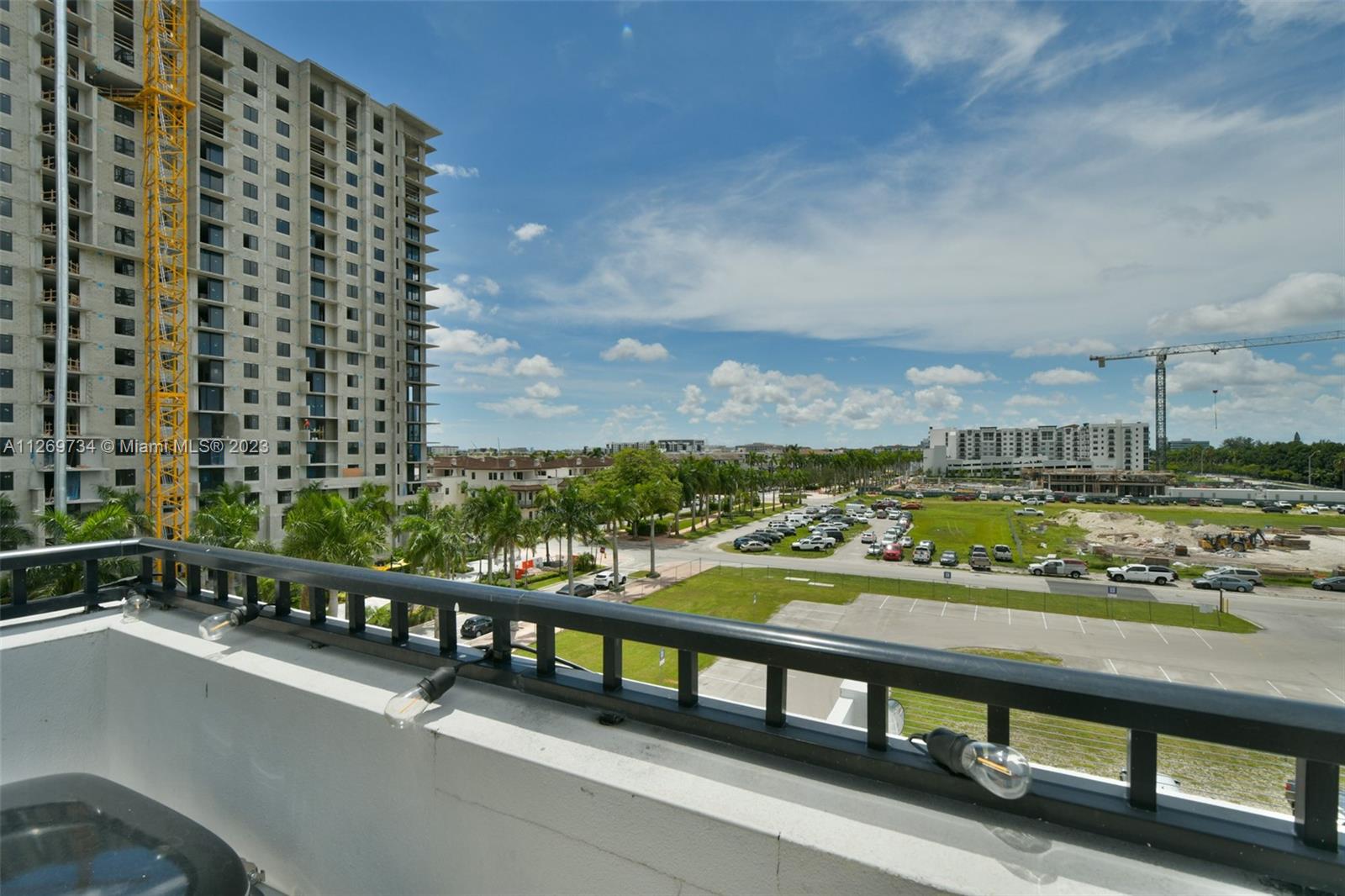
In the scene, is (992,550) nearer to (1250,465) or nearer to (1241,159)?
(1241,159)

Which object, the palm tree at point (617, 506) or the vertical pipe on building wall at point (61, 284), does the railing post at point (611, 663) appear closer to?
the palm tree at point (617, 506)

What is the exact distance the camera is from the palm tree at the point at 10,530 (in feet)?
51.9

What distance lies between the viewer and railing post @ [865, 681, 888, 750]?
3.07 feet

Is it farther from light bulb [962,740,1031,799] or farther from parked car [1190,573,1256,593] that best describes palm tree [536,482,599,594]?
parked car [1190,573,1256,593]

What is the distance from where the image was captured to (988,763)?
0.83m

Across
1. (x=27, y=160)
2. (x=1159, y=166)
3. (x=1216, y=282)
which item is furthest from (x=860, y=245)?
(x=27, y=160)

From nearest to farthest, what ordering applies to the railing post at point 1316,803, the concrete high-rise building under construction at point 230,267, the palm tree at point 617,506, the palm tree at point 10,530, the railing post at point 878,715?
the railing post at point 1316,803 < the railing post at point 878,715 < the palm tree at point 10,530 < the concrete high-rise building under construction at point 230,267 < the palm tree at point 617,506

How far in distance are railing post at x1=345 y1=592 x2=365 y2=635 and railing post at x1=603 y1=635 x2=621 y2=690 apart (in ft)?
2.44

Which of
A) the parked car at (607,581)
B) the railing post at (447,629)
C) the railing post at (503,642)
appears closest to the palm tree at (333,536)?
the parked car at (607,581)

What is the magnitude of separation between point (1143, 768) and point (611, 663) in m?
0.91

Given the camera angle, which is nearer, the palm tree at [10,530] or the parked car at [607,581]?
the palm tree at [10,530]

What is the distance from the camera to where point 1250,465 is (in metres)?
48.1

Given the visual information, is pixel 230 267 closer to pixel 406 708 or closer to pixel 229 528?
pixel 229 528

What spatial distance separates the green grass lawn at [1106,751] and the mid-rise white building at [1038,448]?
273ft
